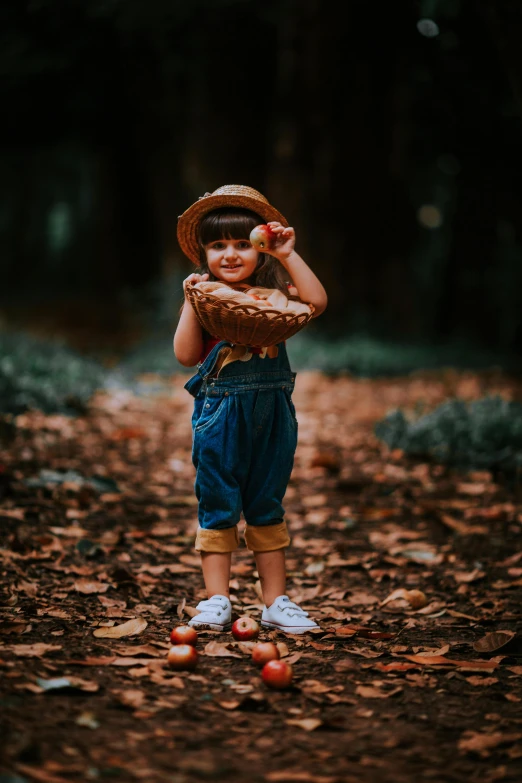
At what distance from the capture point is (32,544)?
12.9 feet

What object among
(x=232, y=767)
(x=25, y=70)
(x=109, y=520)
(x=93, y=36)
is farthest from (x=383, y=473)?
(x=25, y=70)

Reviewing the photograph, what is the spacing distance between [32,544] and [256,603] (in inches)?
46.1

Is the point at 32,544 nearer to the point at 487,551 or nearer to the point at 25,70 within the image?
the point at 487,551

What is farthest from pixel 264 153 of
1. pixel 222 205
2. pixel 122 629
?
pixel 122 629

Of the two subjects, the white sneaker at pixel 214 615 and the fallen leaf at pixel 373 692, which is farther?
the white sneaker at pixel 214 615

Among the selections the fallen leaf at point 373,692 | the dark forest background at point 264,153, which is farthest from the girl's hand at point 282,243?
the dark forest background at point 264,153

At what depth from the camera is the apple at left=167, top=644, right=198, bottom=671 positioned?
2.53m

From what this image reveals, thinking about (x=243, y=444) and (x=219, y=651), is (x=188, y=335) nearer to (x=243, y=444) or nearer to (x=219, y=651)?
(x=243, y=444)

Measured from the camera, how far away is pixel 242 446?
3.03m

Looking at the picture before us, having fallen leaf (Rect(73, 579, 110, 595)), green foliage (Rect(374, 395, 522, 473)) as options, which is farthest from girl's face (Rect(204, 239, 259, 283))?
green foliage (Rect(374, 395, 522, 473))

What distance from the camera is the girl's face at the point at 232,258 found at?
119 inches

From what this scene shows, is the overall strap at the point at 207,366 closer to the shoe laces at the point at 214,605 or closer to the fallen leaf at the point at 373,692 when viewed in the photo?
the shoe laces at the point at 214,605

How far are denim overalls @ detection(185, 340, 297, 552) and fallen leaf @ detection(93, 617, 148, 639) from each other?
343 millimetres

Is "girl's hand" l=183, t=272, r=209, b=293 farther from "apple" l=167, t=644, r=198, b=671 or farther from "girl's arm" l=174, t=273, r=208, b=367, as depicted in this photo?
"apple" l=167, t=644, r=198, b=671
